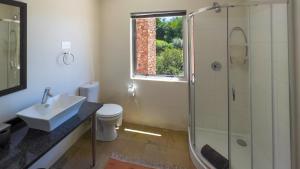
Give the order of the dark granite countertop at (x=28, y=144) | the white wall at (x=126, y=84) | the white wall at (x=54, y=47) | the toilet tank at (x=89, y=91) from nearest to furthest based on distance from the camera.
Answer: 1. the dark granite countertop at (x=28, y=144)
2. the white wall at (x=54, y=47)
3. the toilet tank at (x=89, y=91)
4. the white wall at (x=126, y=84)

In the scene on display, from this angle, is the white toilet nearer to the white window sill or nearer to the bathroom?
the bathroom

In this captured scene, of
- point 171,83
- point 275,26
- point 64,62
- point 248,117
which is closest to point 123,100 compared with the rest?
point 171,83

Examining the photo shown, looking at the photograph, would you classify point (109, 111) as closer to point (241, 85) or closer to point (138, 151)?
point (138, 151)

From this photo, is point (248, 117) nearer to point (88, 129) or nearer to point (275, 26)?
point (275, 26)

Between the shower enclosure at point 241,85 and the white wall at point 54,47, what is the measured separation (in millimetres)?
1570

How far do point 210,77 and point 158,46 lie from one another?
101 centimetres

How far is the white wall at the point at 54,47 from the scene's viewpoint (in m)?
1.79

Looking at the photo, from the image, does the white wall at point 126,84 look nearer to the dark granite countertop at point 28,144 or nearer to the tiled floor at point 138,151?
the tiled floor at point 138,151

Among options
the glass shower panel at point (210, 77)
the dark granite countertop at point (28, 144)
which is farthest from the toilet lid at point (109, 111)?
the glass shower panel at point (210, 77)

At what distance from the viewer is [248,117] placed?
250 centimetres

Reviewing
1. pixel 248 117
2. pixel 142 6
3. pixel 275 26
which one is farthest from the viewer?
pixel 142 6

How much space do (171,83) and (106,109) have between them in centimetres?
109

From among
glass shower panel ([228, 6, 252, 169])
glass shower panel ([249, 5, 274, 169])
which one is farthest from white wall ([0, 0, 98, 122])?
glass shower panel ([249, 5, 274, 169])

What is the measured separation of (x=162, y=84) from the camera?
9.80ft
